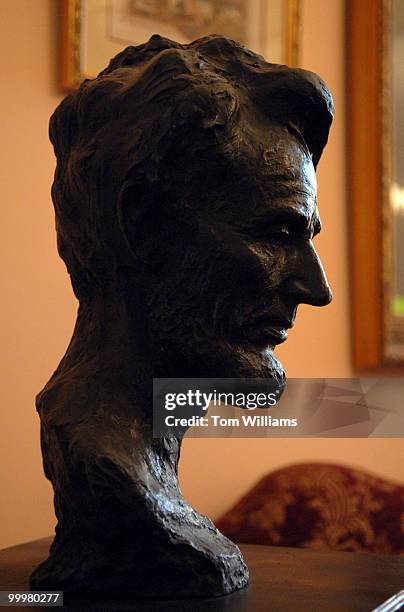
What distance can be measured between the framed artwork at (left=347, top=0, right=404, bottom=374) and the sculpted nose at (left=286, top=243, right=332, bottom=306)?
1454mm

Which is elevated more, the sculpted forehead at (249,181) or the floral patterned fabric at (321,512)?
the sculpted forehead at (249,181)

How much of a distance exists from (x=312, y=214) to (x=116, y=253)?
28 centimetres

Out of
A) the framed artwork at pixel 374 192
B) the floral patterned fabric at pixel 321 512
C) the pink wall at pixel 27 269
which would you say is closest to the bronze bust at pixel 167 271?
the pink wall at pixel 27 269

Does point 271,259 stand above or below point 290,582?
above

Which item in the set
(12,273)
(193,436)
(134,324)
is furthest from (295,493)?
(134,324)

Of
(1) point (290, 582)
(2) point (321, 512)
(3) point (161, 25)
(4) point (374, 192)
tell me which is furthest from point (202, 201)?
(4) point (374, 192)

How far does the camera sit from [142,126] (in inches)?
52.0

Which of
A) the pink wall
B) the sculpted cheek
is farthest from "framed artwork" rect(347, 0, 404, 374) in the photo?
the sculpted cheek

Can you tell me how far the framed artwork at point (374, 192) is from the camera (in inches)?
110

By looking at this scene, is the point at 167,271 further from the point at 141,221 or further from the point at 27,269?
the point at 27,269

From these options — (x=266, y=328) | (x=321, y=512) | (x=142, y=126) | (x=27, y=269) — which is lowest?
(x=321, y=512)

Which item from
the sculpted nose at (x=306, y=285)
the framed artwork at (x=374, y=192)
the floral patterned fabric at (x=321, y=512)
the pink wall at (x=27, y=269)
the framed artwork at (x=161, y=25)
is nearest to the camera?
the sculpted nose at (x=306, y=285)

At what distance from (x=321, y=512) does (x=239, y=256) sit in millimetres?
1418

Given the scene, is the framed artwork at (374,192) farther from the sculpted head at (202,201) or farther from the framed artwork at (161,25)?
the sculpted head at (202,201)
